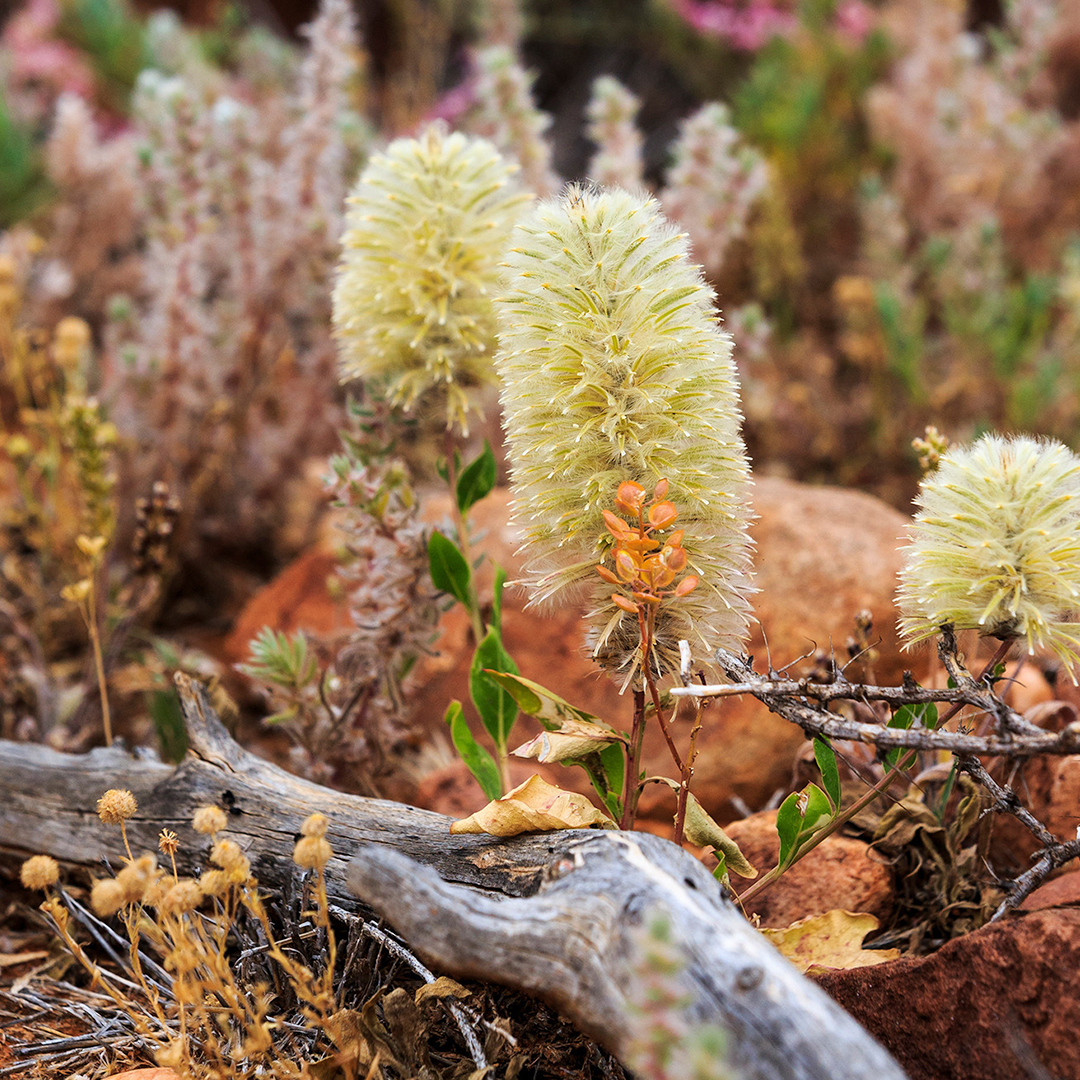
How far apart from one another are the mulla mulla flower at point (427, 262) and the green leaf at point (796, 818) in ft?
2.91

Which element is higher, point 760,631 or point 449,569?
point 449,569

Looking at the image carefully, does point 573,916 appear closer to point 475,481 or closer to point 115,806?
point 115,806

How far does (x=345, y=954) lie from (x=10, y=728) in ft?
4.13

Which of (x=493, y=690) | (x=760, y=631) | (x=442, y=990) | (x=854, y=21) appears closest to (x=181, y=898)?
(x=442, y=990)

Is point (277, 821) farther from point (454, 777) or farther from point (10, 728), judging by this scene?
point (10, 728)

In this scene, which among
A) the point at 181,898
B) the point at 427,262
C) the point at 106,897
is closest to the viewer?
the point at 106,897

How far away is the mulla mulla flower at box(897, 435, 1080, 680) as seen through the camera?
1.40 meters

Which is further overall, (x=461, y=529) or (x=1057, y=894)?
(x=461, y=529)

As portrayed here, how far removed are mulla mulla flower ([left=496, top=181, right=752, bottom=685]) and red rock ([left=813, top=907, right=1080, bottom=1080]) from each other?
1.84 feet

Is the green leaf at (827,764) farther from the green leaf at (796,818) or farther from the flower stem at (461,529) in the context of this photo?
the flower stem at (461,529)

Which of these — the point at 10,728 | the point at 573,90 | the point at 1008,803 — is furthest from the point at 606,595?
the point at 573,90

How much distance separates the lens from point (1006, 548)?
1427 mm

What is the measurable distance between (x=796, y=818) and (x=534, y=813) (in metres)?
0.41

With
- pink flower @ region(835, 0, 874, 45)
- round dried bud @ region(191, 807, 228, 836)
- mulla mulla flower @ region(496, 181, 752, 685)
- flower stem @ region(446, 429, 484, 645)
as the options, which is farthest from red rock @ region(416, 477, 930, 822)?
pink flower @ region(835, 0, 874, 45)
